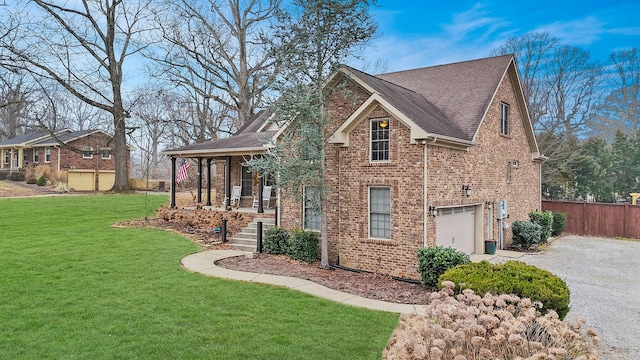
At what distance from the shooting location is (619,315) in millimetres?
8141

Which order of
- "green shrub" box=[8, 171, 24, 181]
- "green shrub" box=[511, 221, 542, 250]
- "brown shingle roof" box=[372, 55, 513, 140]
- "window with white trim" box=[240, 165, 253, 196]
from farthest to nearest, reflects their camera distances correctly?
"green shrub" box=[8, 171, 24, 181] < "window with white trim" box=[240, 165, 253, 196] < "green shrub" box=[511, 221, 542, 250] < "brown shingle roof" box=[372, 55, 513, 140]

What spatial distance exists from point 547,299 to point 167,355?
5328 millimetres

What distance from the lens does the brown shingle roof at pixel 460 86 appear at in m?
13.2

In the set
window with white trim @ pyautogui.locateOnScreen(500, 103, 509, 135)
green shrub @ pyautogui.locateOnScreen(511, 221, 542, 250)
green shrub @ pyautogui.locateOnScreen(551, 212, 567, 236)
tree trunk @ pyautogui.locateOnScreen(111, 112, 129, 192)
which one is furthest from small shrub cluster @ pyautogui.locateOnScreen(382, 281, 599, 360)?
tree trunk @ pyautogui.locateOnScreen(111, 112, 129, 192)

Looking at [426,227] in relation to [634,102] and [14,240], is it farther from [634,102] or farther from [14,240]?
[634,102]

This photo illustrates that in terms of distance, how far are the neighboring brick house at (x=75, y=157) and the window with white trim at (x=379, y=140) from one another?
95.8 ft

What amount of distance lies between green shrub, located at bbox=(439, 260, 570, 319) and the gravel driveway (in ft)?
3.60

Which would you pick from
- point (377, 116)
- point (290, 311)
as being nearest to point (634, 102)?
point (377, 116)

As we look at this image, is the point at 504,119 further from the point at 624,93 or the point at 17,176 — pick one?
the point at 17,176

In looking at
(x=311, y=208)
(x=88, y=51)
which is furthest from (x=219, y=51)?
(x=311, y=208)

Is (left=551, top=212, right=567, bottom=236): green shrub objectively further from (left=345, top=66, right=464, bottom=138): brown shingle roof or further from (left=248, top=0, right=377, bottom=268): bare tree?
(left=248, top=0, right=377, bottom=268): bare tree

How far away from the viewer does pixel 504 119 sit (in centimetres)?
1557

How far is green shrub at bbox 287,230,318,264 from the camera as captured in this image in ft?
39.1

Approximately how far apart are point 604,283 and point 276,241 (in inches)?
352
